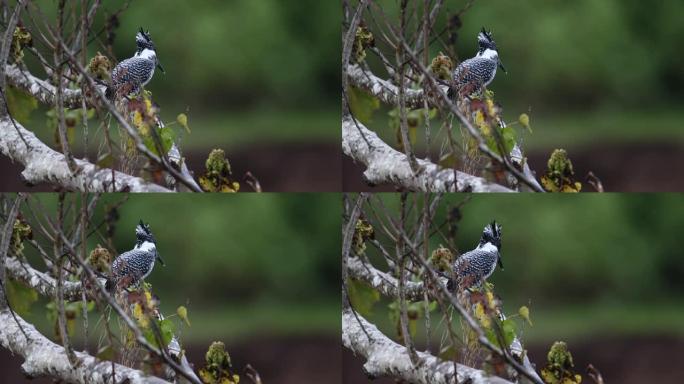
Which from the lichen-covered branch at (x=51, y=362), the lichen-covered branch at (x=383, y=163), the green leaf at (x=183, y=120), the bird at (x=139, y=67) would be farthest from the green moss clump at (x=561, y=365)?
the bird at (x=139, y=67)

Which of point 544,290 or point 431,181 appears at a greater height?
point 431,181

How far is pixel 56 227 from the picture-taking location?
440 centimetres

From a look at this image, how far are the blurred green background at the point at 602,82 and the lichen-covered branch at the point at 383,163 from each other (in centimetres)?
34

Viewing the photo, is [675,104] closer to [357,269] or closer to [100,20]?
[357,269]

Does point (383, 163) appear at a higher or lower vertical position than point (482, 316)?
higher

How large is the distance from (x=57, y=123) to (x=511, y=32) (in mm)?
1588

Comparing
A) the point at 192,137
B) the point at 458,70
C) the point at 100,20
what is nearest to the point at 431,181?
the point at 458,70

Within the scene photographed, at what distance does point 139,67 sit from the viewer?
4.34 m

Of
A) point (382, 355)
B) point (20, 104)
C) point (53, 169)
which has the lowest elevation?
point (382, 355)

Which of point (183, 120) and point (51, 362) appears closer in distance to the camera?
point (183, 120)

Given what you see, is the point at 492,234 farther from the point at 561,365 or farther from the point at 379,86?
the point at 379,86

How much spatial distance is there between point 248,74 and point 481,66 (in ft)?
2.59

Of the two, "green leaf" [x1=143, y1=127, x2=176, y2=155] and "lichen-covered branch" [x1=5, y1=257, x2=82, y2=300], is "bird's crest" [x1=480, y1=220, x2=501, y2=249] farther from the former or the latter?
"lichen-covered branch" [x1=5, y1=257, x2=82, y2=300]

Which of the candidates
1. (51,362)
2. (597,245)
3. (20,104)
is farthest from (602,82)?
(51,362)
